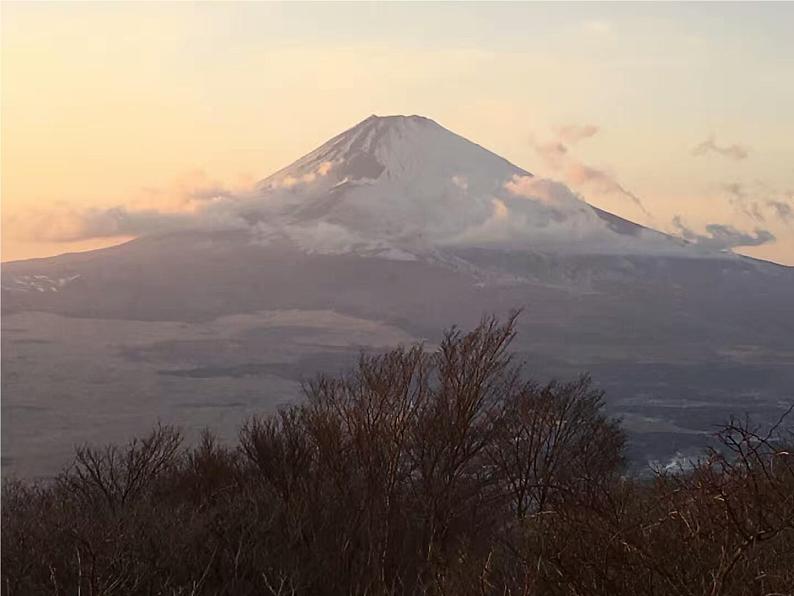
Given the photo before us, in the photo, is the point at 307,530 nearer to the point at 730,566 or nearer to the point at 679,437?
the point at 730,566

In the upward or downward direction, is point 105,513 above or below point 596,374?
above

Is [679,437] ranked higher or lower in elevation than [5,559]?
lower

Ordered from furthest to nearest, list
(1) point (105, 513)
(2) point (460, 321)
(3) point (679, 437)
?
(2) point (460, 321)
(3) point (679, 437)
(1) point (105, 513)

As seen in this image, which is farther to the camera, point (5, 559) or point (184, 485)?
point (184, 485)

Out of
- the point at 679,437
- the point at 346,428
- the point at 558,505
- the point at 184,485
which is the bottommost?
the point at 679,437

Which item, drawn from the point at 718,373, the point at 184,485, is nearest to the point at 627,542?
the point at 184,485

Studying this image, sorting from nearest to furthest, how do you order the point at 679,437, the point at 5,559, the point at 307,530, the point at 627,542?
1. the point at 627,542
2. the point at 5,559
3. the point at 307,530
4. the point at 679,437

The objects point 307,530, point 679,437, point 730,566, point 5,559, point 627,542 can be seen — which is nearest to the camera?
point 730,566

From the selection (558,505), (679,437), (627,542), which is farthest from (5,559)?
(679,437)

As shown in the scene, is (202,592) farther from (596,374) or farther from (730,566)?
(596,374)
